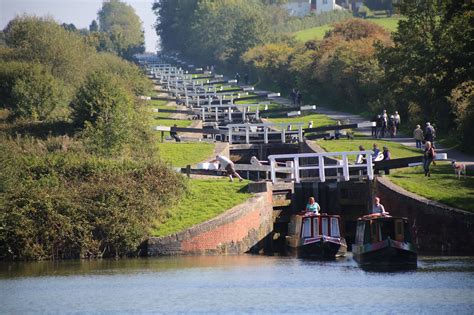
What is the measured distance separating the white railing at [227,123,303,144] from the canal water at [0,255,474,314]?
32411 millimetres

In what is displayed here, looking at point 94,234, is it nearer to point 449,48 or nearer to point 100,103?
point 100,103

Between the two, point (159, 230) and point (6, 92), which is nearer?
point (159, 230)

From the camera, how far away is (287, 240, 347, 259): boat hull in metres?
51.4

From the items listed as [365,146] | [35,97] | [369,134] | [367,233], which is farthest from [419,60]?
[367,233]

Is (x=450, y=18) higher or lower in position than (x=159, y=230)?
higher

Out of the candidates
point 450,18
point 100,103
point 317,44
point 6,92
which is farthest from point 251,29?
point 450,18

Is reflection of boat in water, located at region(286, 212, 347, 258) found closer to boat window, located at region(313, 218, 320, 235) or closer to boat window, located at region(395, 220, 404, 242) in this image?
boat window, located at region(313, 218, 320, 235)

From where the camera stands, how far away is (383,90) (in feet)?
303

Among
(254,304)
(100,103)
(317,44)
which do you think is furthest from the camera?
(317,44)

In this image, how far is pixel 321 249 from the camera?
169ft

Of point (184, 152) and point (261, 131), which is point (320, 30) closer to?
point (261, 131)

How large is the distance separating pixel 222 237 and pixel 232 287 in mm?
9619

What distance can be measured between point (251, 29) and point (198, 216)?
114499 millimetres

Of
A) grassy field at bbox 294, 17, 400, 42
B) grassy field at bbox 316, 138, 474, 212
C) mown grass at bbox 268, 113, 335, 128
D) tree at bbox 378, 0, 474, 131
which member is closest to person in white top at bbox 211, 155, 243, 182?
grassy field at bbox 316, 138, 474, 212
